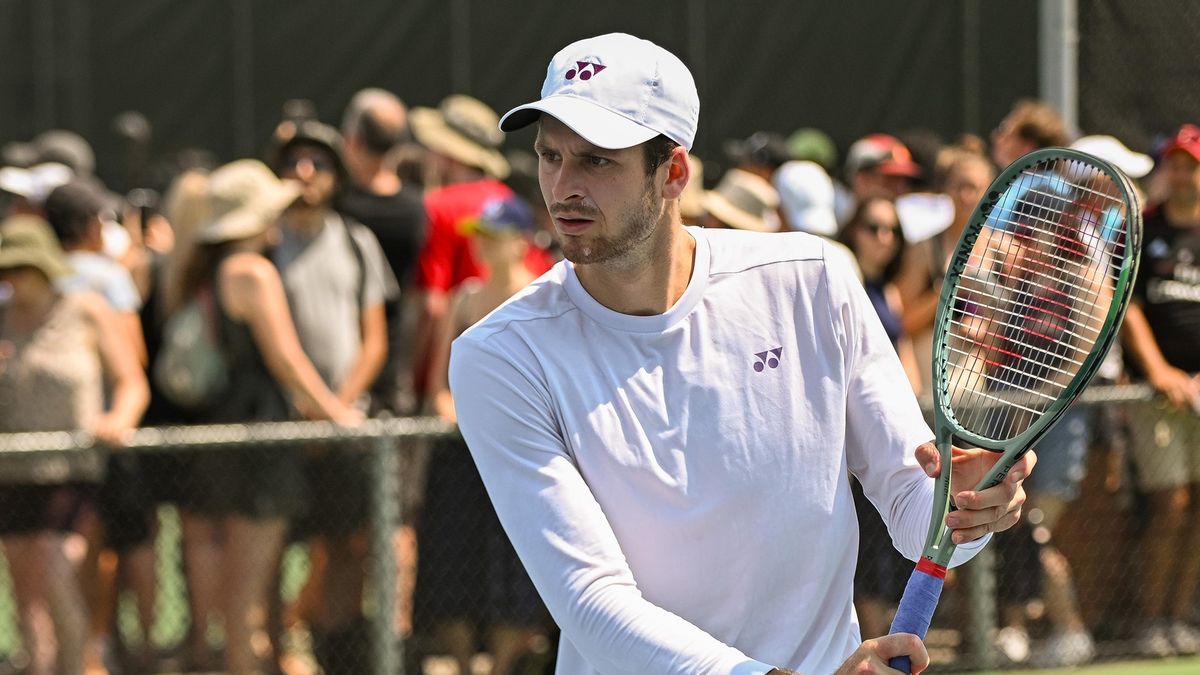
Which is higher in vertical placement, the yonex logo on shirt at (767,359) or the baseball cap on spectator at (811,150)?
the yonex logo on shirt at (767,359)

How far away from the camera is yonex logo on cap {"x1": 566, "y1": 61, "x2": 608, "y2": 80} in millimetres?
2887

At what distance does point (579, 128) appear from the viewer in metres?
2.79

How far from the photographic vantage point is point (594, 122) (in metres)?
2.82

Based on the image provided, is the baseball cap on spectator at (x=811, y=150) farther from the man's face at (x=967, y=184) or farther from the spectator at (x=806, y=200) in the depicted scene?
the man's face at (x=967, y=184)

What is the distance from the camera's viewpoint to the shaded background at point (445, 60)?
12.5 metres

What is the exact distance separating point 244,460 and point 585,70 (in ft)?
12.3

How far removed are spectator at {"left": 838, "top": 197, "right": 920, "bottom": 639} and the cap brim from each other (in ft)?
13.2

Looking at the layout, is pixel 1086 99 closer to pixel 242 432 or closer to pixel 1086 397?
pixel 1086 397

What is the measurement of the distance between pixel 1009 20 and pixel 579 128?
9005 millimetres

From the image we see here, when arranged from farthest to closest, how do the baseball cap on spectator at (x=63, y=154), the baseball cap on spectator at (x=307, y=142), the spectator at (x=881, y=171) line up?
the baseball cap on spectator at (x=63, y=154) < the spectator at (x=881, y=171) < the baseball cap on spectator at (x=307, y=142)

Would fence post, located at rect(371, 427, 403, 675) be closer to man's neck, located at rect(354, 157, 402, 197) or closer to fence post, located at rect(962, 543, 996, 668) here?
man's neck, located at rect(354, 157, 402, 197)

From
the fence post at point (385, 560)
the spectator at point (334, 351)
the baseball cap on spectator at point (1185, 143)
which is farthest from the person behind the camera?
the baseball cap on spectator at point (1185, 143)

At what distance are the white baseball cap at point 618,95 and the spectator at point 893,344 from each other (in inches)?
154

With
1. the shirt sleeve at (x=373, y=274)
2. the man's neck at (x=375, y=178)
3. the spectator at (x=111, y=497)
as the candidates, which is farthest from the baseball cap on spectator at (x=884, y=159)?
the spectator at (x=111, y=497)
